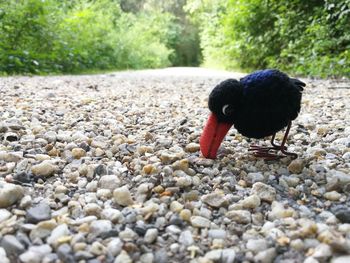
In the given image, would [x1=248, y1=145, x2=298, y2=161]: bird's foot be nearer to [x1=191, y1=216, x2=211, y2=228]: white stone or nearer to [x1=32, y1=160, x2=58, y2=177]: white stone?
[x1=191, y1=216, x2=211, y2=228]: white stone

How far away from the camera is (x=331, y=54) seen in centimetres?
623

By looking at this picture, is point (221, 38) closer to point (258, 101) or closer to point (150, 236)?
point (258, 101)

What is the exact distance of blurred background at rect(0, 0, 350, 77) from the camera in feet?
20.6

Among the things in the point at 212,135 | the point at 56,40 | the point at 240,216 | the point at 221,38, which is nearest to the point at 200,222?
the point at 240,216

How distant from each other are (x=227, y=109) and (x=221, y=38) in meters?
9.57

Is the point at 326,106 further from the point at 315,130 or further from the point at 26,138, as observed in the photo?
the point at 26,138

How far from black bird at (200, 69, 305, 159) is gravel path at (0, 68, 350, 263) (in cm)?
15

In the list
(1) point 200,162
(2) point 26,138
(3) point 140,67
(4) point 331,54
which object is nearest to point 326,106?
(1) point 200,162

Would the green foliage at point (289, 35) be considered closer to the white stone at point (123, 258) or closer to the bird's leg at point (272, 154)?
the bird's leg at point (272, 154)

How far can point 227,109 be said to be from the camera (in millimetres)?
1852

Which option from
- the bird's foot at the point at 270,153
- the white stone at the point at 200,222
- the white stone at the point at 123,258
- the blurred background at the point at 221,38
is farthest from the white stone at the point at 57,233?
the blurred background at the point at 221,38

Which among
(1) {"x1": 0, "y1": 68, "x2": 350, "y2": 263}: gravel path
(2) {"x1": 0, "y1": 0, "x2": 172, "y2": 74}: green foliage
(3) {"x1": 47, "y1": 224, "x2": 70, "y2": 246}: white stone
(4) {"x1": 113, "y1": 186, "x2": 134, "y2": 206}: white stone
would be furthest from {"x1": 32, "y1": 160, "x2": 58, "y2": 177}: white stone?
(2) {"x1": 0, "y1": 0, "x2": 172, "y2": 74}: green foliage

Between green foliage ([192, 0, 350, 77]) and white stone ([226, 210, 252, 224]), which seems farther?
green foliage ([192, 0, 350, 77])

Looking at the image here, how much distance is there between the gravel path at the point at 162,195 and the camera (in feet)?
3.93
